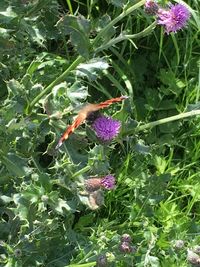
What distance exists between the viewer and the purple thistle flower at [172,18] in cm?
182

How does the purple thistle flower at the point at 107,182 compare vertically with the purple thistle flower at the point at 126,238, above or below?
above

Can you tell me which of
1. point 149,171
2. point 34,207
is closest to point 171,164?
point 149,171

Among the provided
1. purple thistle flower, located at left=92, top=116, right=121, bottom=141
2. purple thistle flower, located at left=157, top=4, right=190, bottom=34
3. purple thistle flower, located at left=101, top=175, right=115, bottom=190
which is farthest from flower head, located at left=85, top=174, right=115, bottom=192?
purple thistle flower, located at left=157, top=4, right=190, bottom=34

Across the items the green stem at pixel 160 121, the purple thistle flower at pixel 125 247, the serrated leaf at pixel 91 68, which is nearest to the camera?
the serrated leaf at pixel 91 68

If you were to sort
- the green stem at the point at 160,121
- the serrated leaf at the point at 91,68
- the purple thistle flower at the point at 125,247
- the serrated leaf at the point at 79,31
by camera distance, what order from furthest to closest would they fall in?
the purple thistle flower at the point at 125,247 < the green stem at the point at 160,121 < the serrated leaf at the point at 91,68 < the serrated leaf at the point at 79,31

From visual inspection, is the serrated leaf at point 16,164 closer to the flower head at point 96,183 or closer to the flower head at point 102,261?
the flower head at point 96,183

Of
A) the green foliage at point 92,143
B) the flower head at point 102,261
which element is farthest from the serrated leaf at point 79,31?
the flower head at point 102,261

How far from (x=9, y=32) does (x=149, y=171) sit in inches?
34.3

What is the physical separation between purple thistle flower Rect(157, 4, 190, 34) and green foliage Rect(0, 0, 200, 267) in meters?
0.11

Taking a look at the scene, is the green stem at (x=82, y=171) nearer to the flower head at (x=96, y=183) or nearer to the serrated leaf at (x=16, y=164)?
the flower head at (x=96, y=183)

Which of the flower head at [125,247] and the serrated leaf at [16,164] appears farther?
the flower head at [125,247]

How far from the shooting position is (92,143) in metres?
2.04

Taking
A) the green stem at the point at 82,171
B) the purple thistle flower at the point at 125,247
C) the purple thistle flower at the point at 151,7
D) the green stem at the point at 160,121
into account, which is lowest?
the purple thistle flower at the point at 125,247

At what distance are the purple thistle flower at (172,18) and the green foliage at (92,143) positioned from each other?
11cm
